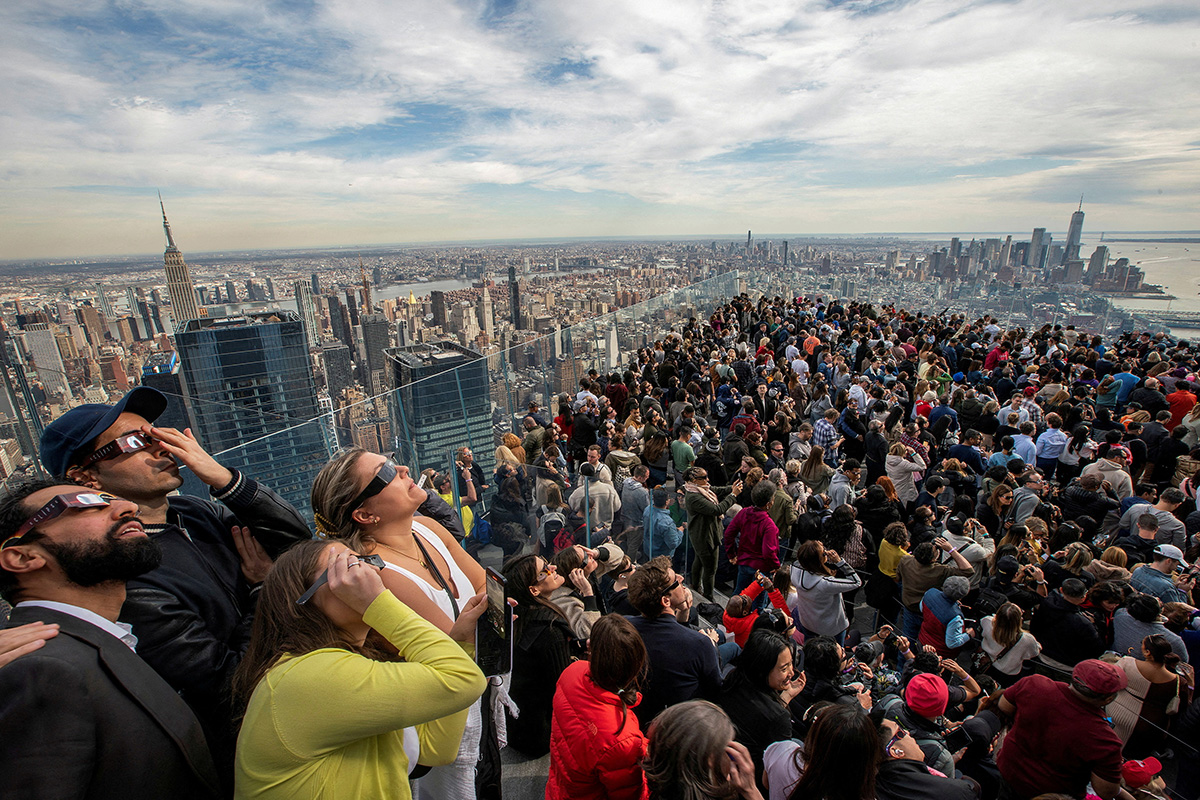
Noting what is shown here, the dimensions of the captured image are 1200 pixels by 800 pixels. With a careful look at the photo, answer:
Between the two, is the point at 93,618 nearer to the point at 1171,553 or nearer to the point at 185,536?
the point at 185,536

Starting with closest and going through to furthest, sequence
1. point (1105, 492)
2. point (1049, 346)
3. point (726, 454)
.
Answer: point (1105, 492) → point (726, 454) → point (1049, 346)

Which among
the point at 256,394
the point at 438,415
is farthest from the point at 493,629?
the point at 256,394

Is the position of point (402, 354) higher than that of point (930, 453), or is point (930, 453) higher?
point (402, 354)

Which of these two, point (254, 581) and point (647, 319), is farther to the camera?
point (647, 319)

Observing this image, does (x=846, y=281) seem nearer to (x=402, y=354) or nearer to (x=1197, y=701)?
(x=402, y=354)

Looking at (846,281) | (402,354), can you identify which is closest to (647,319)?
(402,354)
